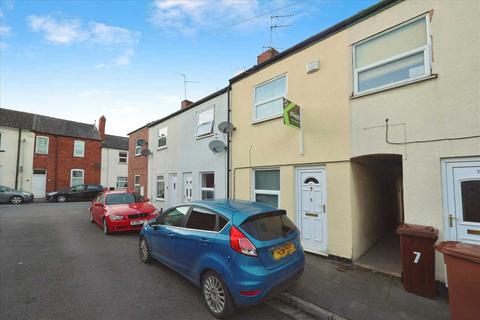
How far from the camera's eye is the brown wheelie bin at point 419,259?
3.82m

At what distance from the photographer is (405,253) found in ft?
13.3

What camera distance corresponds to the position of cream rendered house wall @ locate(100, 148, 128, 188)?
2617 cm

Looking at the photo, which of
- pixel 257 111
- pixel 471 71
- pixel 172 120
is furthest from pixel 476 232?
pixel 172 120

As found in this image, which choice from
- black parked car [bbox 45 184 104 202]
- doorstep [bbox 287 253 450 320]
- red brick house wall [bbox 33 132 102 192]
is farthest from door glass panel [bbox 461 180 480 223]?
red brick house wall [bbox 33 132 102 192]

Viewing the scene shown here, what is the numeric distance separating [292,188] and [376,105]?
9.26ft

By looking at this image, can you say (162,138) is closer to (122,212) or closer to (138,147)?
(138,147)

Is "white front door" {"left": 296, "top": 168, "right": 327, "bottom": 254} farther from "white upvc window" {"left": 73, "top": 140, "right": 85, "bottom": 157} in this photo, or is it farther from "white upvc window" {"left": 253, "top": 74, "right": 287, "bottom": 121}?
"white upvc window" {"left": 73, "top": 140, "right": 85, "bottom": 157}

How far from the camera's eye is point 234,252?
323 centimetres

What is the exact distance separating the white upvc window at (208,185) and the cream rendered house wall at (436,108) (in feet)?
20.5

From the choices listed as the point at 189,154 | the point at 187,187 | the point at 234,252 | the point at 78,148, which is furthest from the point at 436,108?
the point at 78,148

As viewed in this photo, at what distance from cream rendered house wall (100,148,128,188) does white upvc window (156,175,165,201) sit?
1639cm

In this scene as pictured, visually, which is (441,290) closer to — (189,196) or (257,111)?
(257,111)

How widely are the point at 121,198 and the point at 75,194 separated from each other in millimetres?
15071

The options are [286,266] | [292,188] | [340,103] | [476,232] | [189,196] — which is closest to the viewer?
[286,266]
